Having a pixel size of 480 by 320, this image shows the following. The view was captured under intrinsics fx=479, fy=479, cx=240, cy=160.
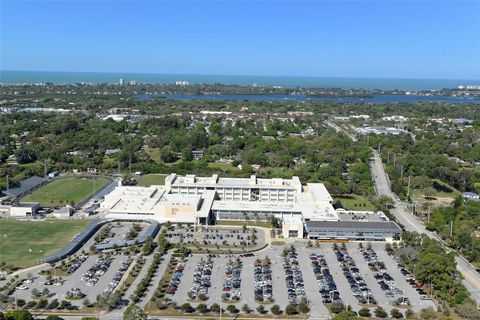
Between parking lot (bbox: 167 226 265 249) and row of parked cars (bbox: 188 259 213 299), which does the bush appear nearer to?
row of parked cars (bbox: 188 259 213 299)

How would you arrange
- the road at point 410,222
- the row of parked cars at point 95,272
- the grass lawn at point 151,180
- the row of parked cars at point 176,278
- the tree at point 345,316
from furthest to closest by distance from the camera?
1. the grass lawn at point 151,180
2. the road at point 410,222
3. the row of parked cars at point 95,272
4. the row of parked cars at point 176,278
5. the tree at point 345,316

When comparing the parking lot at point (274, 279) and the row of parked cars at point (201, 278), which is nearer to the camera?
the parking lot at point (274, 279)

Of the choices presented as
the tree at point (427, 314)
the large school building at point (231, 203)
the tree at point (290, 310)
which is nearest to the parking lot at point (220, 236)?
the large school building at point (231, 203)

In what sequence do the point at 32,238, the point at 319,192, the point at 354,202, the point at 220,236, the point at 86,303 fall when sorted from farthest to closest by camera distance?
the point at 354,202, the point at 319,192, the point at 220,236, the point at 32,238, the point at 86,303

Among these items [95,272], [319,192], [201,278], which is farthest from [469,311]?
[319,192]

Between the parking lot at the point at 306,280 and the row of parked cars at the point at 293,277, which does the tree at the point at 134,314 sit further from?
the row of parked cars at the point at 293,277

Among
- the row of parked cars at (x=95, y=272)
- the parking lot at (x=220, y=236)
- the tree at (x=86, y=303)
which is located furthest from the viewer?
the parking lot at (x=220, y=236)

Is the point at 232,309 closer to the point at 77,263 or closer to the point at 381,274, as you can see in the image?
the point at 381,274

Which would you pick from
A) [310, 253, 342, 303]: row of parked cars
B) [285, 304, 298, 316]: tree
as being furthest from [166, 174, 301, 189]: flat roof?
[285, 304, 298, 316]: tree
